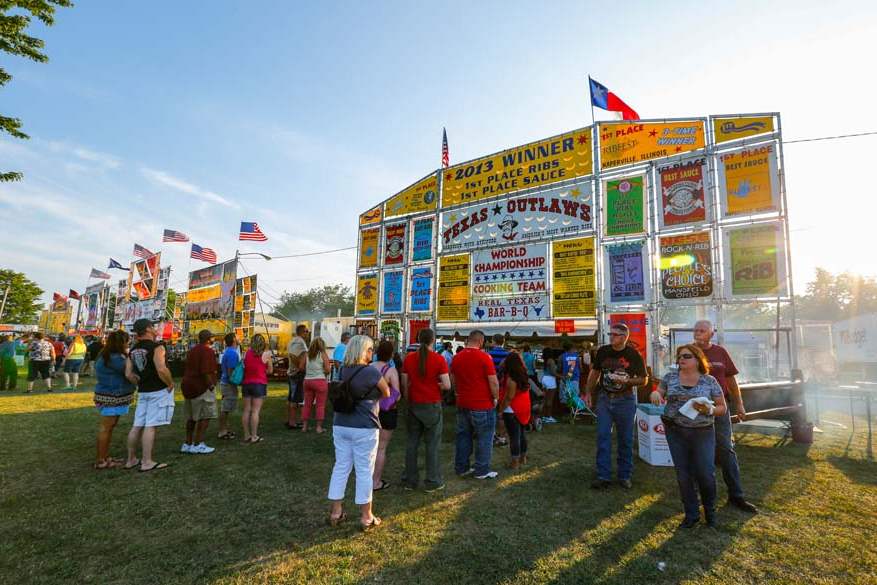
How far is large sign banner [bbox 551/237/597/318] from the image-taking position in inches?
464

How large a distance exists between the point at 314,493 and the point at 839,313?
222 feet

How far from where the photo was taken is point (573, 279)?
39.8 feet

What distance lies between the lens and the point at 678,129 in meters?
11.0

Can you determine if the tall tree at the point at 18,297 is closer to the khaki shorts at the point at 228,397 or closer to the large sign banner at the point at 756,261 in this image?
the khaki shorts at the point at 228,397

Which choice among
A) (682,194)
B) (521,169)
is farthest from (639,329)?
(521,169)

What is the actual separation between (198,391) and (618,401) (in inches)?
251

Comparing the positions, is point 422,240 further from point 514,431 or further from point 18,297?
point 18,297

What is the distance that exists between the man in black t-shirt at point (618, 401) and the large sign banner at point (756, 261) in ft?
21.5

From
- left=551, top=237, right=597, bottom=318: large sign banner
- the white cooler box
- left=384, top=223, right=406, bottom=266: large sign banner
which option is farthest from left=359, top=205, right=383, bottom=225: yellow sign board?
the white cooler box

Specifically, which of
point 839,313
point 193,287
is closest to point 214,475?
point 193,287

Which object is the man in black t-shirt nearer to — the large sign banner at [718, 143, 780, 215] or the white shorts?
the white shorts

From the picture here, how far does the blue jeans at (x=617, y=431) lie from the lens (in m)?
5.12

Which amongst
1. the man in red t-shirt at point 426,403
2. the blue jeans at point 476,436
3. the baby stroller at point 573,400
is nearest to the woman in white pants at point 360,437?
the man in red t-shirt at point 426,403

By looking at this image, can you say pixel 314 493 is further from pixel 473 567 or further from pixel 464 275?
pixel 464 275
